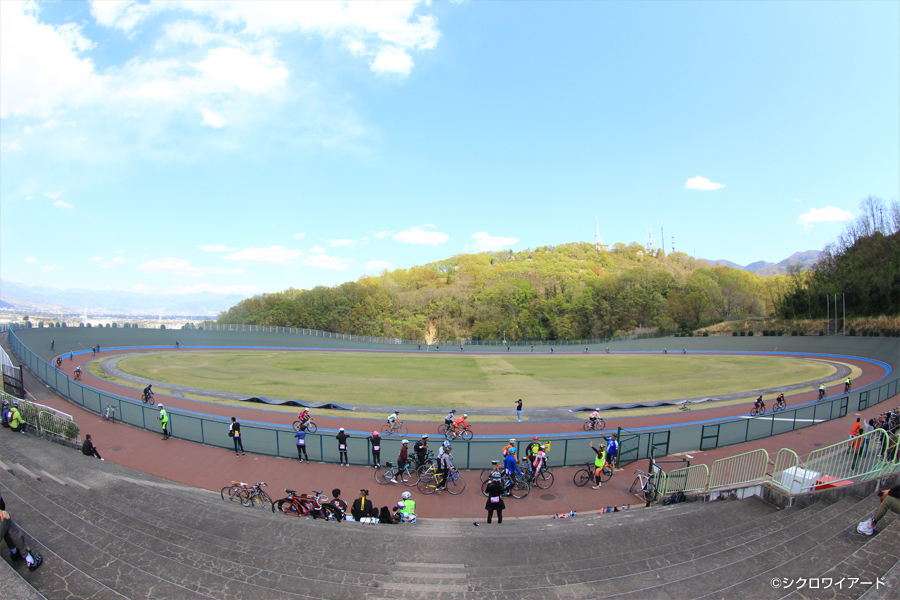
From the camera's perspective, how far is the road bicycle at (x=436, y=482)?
12727 millimetres

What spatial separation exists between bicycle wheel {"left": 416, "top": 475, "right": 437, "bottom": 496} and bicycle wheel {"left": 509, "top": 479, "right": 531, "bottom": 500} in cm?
231

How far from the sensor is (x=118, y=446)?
643 inches

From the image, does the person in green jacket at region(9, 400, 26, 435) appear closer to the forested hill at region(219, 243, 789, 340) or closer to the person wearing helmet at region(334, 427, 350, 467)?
the person wearing helmet at region(334, 427, 350, 467)

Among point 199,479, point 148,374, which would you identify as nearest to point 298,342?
point 148,374

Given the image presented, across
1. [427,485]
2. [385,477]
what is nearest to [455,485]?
[427,485]

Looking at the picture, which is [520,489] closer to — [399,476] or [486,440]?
[486,440]

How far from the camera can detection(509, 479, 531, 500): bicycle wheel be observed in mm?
12586

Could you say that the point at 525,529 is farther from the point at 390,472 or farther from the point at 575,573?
the point at 390,472

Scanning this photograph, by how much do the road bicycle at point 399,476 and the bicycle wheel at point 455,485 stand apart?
104 centimetres

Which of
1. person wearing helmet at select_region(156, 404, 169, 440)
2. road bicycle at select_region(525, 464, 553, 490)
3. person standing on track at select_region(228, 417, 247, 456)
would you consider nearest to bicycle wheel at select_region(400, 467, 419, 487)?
road bicycle at select_region(525, 464, 553, 490)

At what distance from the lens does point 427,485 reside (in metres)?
13.1

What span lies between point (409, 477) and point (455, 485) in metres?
1.47

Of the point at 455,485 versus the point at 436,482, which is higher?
the point at 436,482

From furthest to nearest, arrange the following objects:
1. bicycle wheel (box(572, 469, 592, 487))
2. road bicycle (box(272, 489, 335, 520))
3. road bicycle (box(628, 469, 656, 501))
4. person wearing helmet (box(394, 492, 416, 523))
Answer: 1. bicycle wheel (box(572, 469, 592, 487))
2. road bicycle (box(628, 469, 656, 501))
3. road bicycle (box(272, 489, 335, 520))
4. person wearing helmet (box(394, 492, 416, 523))
